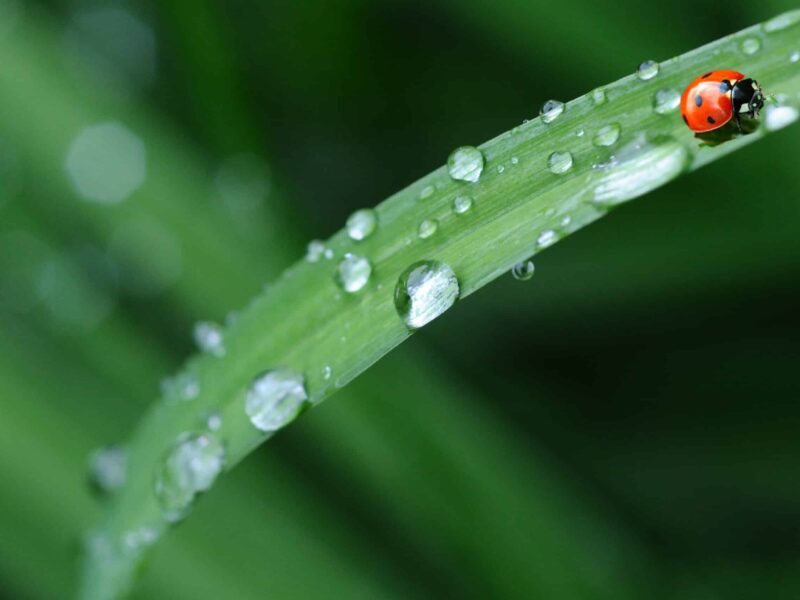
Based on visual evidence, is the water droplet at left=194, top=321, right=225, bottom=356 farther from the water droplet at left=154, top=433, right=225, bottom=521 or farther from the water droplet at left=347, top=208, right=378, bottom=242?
the water droplet at left=347, top=208, right=378, bottom=242

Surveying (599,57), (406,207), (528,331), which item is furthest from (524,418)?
(406,207)

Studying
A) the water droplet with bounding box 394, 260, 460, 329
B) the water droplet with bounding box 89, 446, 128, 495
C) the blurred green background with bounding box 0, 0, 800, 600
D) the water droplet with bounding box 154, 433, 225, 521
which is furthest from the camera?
the blurred green background with bounding box 0, 0, 800, 600

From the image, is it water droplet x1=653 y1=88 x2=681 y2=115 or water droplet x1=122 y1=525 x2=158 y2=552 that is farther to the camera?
water droplet x1=122 y1=525 x2=158 y2=552

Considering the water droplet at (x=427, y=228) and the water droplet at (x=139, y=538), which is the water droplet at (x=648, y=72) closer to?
the water droplet at (x=427, y=228)

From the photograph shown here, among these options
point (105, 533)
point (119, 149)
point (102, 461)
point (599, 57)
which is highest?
point (599, 57)

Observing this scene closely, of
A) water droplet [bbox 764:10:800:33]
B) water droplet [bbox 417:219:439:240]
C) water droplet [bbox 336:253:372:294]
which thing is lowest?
water droplet [bbox 336:253:372:294]

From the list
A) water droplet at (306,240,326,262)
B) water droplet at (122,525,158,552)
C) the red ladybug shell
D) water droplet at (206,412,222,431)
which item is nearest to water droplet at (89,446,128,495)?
water droplet at (122,525,158,552)

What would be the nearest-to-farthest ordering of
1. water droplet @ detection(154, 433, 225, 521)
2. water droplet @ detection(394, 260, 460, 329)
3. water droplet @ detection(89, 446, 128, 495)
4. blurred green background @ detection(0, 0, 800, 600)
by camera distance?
water droplet @ detection(394, 260, 460, 329), water droplet @ detection(154, 433, 225, 521), water droplet @ detection(89, 446, 128, 495), blurred green background @ detection(0, 0, 800, 600)

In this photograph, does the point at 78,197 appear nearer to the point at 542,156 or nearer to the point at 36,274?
the point at 36,274
